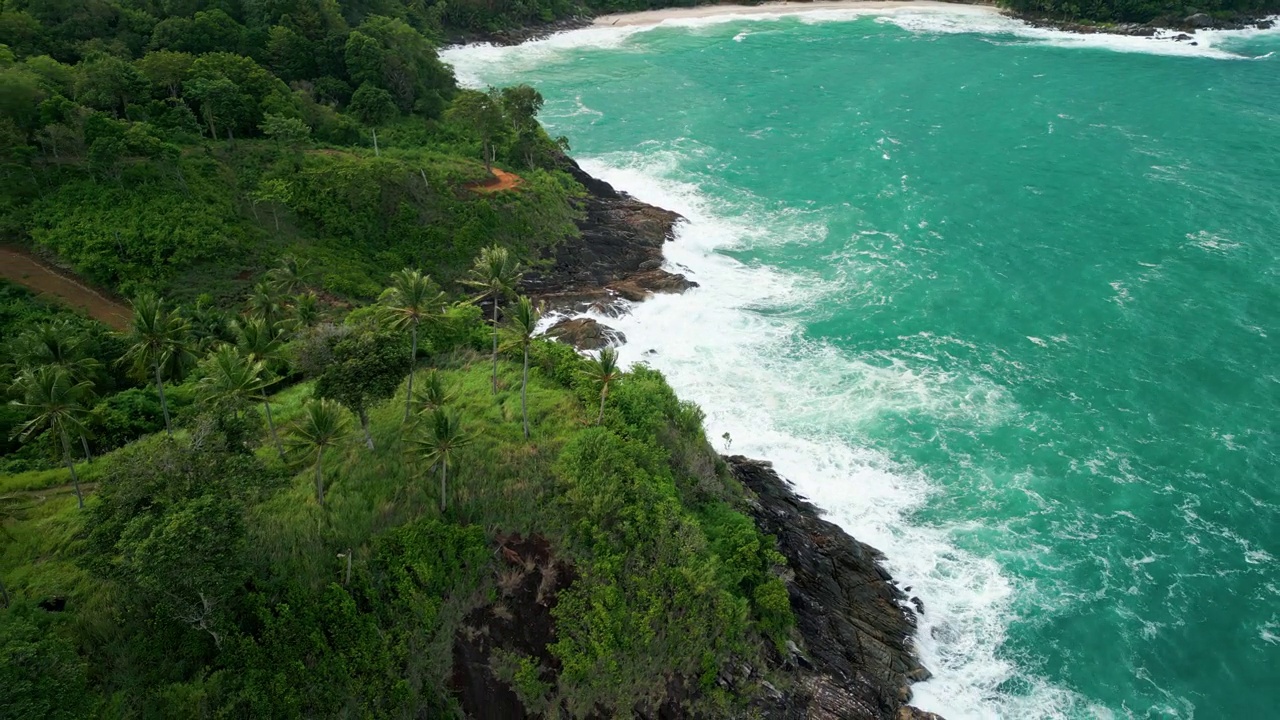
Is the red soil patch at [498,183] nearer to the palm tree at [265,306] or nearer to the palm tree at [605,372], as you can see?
the palm tree at [265,306]

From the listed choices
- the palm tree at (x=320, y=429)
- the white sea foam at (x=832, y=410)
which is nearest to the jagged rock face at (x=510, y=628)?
the palm tree at (x=320, y=429)

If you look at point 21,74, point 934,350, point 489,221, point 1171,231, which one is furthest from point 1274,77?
point 21,74

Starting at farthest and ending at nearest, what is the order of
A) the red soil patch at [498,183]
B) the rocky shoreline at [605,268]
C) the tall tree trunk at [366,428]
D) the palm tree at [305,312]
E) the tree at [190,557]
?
the red soil patch at [498,183] < the rocky shoreline at [605,268] < the palm tree at [305,312] < the tall tree trunk at [366,428] < the tree at [190,557]

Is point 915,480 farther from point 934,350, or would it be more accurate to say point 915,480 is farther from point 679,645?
point 679,645

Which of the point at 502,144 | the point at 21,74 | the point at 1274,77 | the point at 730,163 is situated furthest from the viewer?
the point at 1274,77

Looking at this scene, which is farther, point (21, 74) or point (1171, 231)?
point (1171, 231)
